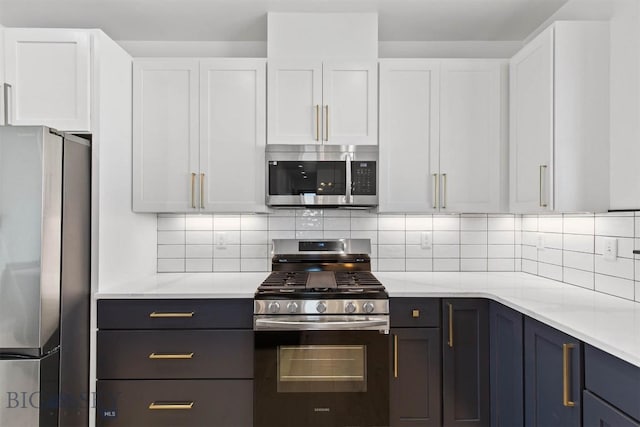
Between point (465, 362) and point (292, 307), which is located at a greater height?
point (292, 307)

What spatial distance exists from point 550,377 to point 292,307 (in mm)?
1172

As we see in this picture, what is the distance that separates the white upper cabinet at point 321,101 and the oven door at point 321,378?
113cm

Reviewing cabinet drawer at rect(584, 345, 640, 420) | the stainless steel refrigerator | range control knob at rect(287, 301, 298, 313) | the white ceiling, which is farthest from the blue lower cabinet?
the stainless steel refrigerator

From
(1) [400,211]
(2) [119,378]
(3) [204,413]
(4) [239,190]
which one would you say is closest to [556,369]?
(1) [400,211]

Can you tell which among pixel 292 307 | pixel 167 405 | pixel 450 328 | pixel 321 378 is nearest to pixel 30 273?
pixel 167 405

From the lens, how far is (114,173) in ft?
7.74

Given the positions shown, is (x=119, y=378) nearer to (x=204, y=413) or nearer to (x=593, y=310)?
(x=204, y=413)

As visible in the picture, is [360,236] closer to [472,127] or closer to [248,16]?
[472,127]

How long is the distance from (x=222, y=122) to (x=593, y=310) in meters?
2.12

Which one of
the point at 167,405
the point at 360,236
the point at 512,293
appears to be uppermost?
the point at 360,236

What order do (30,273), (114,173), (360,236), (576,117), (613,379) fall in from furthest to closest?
1. (360,236)
2. (114,173)
3. (576,117)
4. (30,273)
5. (613,379)

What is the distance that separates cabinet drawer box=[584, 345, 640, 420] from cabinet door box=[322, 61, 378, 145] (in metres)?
1.57

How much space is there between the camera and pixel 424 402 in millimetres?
2205

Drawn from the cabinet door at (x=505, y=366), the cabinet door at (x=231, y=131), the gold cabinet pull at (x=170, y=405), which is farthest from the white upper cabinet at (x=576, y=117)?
the gold cabinet pull at (x=170, y=405)
